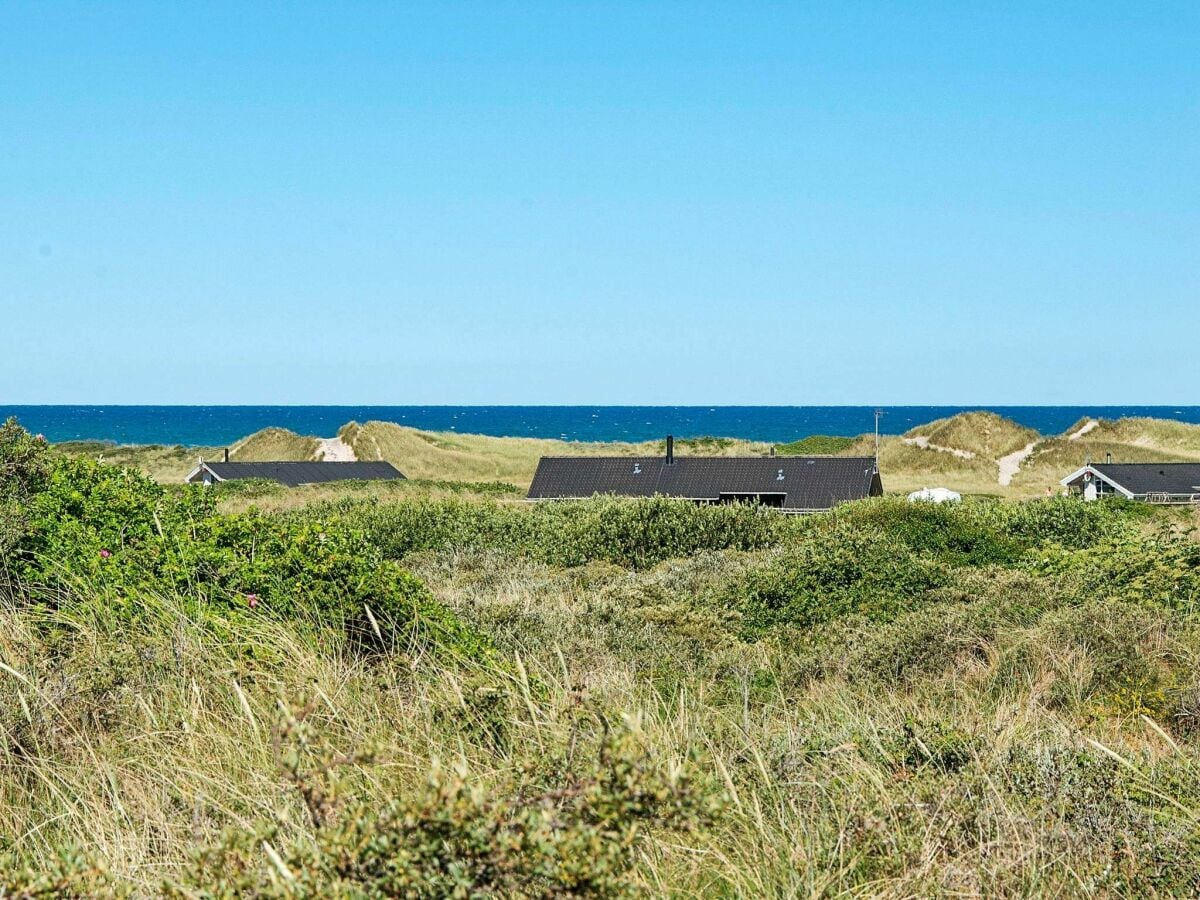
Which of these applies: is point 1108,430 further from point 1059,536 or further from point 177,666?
point 177,666

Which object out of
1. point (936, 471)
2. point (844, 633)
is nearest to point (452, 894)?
point (844, 633)

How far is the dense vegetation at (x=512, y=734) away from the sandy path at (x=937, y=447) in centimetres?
6479

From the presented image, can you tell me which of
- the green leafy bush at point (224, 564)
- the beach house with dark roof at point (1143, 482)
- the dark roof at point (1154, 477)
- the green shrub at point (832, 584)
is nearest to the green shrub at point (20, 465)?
the green leafy bush at point (224, 564)

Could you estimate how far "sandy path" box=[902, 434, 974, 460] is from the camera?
243 ft

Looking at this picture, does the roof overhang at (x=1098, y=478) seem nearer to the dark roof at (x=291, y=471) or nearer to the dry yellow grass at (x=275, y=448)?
the dark roof at (x=291, y=471)

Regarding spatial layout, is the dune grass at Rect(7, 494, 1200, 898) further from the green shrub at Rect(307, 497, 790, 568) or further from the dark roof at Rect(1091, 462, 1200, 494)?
the dark roof at Rect(1091, 462, 1200, 494)

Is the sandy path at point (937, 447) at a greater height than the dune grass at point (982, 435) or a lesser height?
lesser

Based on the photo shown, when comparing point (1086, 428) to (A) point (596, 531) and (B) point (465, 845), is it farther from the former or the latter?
(B) point (465, 845)

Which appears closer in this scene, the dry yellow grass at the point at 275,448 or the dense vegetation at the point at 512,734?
the dense vegetation at the point at 512,734

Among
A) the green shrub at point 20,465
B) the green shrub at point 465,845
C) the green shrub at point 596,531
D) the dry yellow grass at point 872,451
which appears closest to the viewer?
the green shrub at point 465,845

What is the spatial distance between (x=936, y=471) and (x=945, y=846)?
71417mm

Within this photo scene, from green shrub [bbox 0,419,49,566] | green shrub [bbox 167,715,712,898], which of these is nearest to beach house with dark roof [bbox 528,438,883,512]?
green shrub [bbox 0,419,49,566]

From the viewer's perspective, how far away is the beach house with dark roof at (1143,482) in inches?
1759

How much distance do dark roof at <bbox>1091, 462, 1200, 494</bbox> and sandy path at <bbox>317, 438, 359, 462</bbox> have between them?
4538cm
